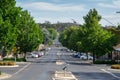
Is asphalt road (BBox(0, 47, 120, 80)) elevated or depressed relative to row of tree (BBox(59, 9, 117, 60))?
depressed

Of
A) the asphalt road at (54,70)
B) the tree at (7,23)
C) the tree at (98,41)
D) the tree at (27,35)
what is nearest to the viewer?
the asphalt road at (54,70)

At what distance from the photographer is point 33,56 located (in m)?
116

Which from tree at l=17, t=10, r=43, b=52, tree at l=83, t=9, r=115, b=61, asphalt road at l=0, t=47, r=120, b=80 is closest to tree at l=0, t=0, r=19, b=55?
asphalt road at l=0, t=47, r=120, b=80

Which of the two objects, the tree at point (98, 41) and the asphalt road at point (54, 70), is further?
the tree at point (98, 41)

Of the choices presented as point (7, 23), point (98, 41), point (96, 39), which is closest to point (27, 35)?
point (96, 39)

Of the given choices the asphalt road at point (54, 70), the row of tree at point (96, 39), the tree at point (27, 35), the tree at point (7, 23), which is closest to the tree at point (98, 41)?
the row of tree at point (96, 39)

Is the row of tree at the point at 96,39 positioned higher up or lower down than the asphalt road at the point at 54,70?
higher up

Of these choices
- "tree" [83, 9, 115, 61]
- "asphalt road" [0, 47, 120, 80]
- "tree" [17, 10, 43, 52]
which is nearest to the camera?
"asphalt road" [0, 47, 120, 80]

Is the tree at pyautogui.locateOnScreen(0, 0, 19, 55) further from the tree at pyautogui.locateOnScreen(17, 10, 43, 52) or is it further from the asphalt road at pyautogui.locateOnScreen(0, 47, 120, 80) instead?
the tree at pyautogui.locateOnScreen(17, 10, 43, 52)

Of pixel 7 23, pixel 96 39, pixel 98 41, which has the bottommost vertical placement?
pixel 98 41

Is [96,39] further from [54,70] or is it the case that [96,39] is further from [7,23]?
[7,23]

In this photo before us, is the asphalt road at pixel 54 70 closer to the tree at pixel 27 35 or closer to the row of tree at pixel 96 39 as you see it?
the row of tree at pixel 96 39

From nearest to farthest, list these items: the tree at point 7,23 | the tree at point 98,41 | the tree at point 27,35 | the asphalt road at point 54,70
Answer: the asphalt road at point 54,70 < the tree at point 7,23 < the tree at point 98,41 < the tree at point 27,35

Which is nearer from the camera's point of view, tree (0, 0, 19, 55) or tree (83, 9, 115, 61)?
tree (0, 0, 19, 55)
